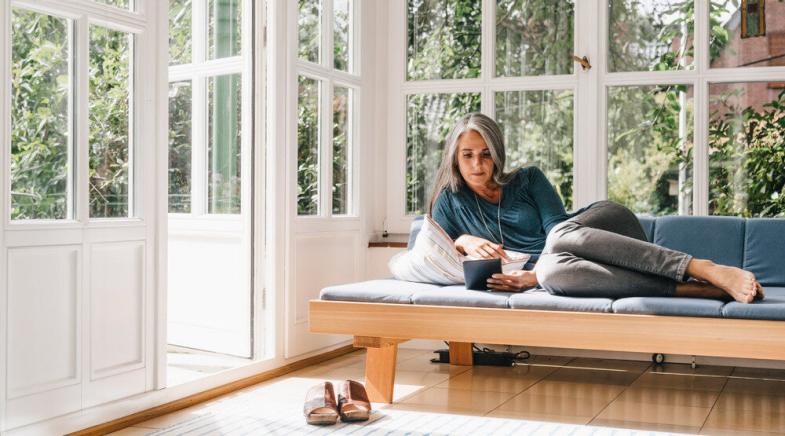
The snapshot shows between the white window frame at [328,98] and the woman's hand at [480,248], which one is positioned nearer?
the woman's hand at [480,248]

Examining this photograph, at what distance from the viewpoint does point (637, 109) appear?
4852mm

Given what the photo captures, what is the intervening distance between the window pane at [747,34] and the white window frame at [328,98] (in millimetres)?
1917

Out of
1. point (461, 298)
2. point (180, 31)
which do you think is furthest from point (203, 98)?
point (461, 298)

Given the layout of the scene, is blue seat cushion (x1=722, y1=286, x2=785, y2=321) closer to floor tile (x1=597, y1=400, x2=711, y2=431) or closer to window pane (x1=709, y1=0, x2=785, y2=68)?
A: floor tile (x1=597, y1=400, x2=711, y2=431)

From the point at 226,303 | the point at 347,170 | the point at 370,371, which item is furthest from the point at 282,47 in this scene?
the point at 370,371

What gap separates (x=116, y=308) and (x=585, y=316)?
1703 mm

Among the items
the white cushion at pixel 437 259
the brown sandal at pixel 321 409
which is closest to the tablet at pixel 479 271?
the white cushion at pixel 437 259

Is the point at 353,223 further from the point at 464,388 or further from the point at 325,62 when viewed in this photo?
the point at 464,388

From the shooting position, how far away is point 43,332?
2973 mm

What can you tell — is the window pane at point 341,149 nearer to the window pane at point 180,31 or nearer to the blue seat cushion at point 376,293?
the window pane at point 180,31

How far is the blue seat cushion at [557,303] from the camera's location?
3316 mm

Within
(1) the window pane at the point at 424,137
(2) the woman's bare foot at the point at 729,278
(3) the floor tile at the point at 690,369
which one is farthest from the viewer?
(1) the window pane at the point at 424,137

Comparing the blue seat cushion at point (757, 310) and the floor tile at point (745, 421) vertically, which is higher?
the blue seat cushion at point (757, 310)

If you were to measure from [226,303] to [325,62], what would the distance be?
1375mm
